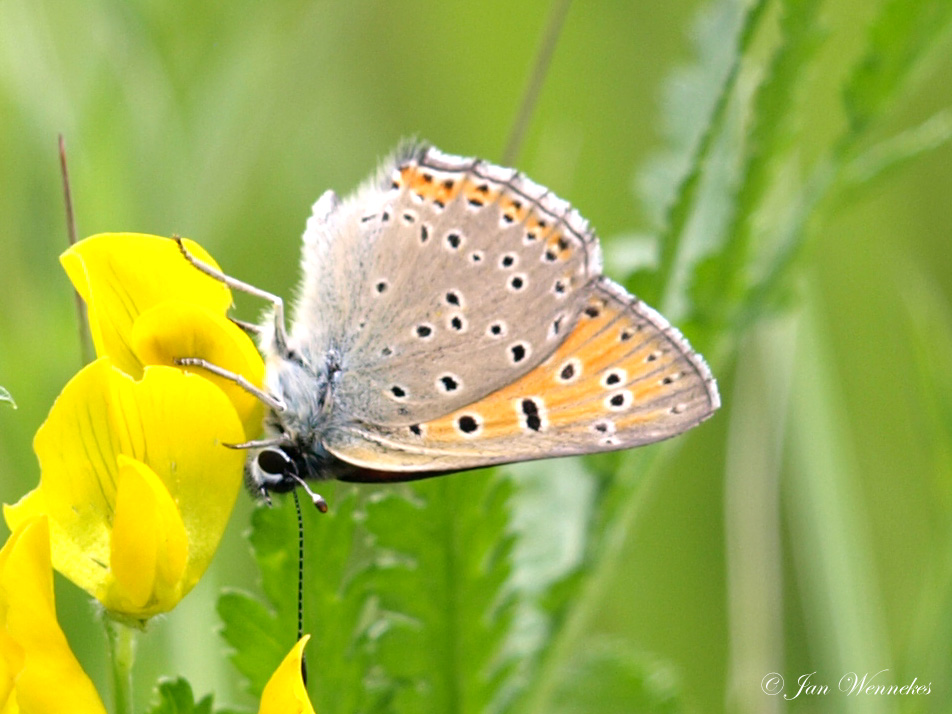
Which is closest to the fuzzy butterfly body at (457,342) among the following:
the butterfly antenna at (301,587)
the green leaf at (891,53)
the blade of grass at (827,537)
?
the butterfly antenna at (301,587)

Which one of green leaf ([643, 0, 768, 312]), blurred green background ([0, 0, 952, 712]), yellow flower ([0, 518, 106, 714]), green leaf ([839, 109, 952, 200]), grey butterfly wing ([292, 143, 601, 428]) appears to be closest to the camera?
yellow flower ([0, 518, 106, 714])

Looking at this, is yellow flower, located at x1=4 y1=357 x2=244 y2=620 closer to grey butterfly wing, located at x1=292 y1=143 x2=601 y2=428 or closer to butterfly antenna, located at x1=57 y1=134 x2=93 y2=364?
butterfly antenna, located at x1=57 y1=134 x2=93 y2=364

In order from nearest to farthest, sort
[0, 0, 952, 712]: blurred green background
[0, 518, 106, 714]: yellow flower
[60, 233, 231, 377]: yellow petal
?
[0, 518, 106, 714]: yellow flower < [60, 233, 231, 377]: yellow petal < [0, 0, 952, 712]: blurred green background

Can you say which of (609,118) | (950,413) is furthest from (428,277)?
(609,118)

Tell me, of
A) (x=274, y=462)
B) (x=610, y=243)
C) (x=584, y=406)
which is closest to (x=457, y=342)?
(x=584, y=406)

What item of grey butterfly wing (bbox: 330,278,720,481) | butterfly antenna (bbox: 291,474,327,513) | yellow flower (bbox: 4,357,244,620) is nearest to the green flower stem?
yellow flower (bbox: 4,357,244,620)

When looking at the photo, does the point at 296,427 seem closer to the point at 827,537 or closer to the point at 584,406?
the point at 584,406
